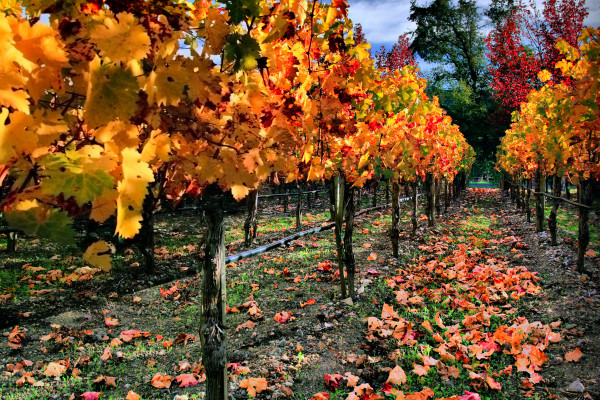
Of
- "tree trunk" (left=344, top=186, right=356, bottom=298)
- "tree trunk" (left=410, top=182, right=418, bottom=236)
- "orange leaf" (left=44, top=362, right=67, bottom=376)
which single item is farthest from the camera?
"tree trunk" (left=410, top=182, right=418, bottom=236)

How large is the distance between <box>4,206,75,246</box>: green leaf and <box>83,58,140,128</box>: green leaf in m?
0.27

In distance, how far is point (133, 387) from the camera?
11.0ft

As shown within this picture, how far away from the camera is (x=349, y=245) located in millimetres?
5277

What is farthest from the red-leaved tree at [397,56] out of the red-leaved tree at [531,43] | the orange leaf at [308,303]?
the orange leaf at [308,303]

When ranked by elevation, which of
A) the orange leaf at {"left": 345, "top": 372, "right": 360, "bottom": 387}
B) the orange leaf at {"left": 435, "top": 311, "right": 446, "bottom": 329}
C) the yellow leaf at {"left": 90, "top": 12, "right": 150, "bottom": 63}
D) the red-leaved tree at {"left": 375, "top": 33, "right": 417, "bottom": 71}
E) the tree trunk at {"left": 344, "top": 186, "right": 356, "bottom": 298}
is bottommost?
the orange leaf at {"left": 345, "top": 372, "right": 360, "bottom": 387}

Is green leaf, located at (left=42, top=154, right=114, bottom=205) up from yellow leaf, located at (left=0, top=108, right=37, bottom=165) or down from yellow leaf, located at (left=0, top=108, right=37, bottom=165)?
down

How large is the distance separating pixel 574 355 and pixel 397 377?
1.83 meters

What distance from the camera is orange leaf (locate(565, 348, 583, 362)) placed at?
3345 millimetres

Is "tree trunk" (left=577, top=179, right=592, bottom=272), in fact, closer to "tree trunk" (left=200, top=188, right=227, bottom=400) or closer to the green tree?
"tree trunk" (left=200, top=188, right=227, bottom=400)

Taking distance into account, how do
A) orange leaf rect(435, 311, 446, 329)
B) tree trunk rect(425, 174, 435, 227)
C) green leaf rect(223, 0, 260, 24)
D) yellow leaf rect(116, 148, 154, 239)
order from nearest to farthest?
yellow leaf rect(116, 148, 154, 239), green leaf rect(223, 0, 260, 24), orange leaf rect(435, 311, 446, 329), tree trunk rect(425, 174, 435, 227)

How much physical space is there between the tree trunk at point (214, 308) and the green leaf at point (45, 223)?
1.22 meters

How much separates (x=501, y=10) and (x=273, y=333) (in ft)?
120

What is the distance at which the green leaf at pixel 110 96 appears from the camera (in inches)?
38.2

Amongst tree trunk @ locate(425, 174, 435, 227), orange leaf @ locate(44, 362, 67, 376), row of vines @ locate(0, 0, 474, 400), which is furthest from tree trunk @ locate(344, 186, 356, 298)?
tree trunk @ locate(425, 174, 435, 227)
